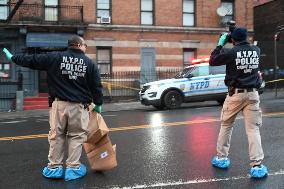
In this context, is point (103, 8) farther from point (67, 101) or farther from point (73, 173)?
point (73, 173)

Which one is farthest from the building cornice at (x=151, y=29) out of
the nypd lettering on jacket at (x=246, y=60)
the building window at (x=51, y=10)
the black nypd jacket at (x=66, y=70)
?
the nypd lettering on jacket at (x=246, y=60)

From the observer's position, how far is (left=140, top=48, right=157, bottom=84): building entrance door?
26.8 m

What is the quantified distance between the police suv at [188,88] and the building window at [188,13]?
1021 centimetres

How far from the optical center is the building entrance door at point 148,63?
26797mm

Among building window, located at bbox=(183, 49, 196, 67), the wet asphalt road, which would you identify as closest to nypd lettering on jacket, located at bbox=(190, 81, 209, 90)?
the wet asphalt road

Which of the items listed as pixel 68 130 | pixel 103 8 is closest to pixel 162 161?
pixel 68 130

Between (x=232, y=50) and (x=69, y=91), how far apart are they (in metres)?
2.25

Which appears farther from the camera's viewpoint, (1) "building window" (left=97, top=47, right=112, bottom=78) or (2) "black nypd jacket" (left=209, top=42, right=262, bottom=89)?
(1) "building window" (left=97, top=47, right=112, bottom=78)

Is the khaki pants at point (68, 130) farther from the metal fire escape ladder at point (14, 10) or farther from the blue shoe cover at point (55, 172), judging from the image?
the metal fire escape ladder at point (14, 10)

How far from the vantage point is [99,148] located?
6.44 meters

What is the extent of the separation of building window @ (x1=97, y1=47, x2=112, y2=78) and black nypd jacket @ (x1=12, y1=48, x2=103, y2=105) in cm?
2005

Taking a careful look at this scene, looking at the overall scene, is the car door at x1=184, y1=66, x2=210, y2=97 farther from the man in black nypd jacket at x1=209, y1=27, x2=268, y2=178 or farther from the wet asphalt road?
the man in black nypd jacket at x1=209, y1=27, x2=268, y2=178

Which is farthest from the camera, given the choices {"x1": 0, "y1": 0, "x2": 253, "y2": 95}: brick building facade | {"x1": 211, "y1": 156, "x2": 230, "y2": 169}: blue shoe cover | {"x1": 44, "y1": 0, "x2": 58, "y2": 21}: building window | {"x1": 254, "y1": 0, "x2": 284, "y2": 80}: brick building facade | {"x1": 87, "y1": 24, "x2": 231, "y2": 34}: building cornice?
{"x1": 254, "y1": 0, "x2": 284, "y2": 80}: brick building facade

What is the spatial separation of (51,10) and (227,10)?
10907 millimetres
